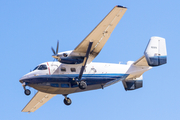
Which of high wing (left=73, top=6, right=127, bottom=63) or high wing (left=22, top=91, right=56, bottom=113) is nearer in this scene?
high wing (left=73, top=6, right=127, bottom=63)

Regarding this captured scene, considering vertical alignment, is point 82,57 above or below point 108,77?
above

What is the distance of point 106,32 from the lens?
2372 centimetres

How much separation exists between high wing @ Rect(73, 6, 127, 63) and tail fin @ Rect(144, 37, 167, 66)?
3.51 m

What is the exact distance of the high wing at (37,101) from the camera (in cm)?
2851

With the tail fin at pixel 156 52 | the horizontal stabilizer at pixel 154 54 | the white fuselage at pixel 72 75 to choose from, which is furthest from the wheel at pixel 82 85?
the tail fin at pixel 156 52

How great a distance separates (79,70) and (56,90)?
215 cm

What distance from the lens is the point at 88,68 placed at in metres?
25.4

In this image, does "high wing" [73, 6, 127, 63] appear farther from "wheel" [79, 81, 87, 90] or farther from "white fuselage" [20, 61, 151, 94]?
"wheel" [79, 81, 87, 90]

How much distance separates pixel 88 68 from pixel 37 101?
6.23 meters

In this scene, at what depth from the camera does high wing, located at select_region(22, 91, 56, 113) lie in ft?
93.5

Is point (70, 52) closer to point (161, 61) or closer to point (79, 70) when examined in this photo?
point (79, 70)

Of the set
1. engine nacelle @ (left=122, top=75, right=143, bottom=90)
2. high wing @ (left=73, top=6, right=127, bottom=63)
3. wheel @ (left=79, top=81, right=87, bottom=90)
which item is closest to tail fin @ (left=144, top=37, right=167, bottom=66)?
engine nacelle @ (left=122, top=75, right=143, bottom=90)

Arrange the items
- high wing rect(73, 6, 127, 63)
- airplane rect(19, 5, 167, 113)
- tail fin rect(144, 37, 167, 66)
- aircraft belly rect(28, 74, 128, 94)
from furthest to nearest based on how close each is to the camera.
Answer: tail fin rect(144, 37, 167, 66) → aircraft belly rect(28, 74, 128, 94) → airplane rect(19, 5, 167, 113) → high wing rect(73, 6, 127, 63)

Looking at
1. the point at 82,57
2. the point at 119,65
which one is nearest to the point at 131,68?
the point at 119,65
